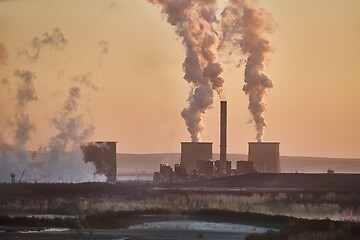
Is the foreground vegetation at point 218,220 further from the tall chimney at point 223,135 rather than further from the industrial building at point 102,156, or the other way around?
the industrial building at point 102,156

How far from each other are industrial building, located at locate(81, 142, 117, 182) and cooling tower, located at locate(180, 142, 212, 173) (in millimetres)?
13578

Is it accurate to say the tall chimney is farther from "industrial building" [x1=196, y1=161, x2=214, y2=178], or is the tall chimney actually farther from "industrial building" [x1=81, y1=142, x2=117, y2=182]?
"industrial building" [x1=81, y1=142, x2=117, y2=182]

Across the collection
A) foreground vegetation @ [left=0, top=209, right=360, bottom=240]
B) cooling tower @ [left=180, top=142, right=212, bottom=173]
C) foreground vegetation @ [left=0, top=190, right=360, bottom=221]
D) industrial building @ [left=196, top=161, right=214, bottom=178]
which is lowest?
foreground vegetation @ [left=0, top=209, right=360, bottom=240]

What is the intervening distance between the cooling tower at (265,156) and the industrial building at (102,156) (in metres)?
19.5

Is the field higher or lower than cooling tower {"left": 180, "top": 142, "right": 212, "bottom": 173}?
lower

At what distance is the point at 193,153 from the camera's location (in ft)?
337

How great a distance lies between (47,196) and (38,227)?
3014cm

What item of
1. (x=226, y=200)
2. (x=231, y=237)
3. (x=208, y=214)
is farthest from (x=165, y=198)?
(x=231, y=237)

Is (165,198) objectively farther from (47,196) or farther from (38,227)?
(38,227)

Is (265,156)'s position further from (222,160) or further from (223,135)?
(222,160)

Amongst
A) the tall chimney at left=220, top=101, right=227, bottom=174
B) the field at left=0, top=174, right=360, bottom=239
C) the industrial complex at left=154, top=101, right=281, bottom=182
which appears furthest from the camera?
the tall chimney at left=220, top=101, right=227, bottom=174

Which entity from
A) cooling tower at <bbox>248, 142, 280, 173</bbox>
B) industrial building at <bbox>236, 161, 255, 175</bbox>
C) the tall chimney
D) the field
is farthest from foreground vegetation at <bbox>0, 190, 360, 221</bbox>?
the tall chimney

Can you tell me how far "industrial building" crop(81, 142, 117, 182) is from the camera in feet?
375

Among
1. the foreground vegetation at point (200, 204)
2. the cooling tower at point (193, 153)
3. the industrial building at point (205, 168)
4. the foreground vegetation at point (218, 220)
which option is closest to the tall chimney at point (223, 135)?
the cooling tower at point (193, 153)
